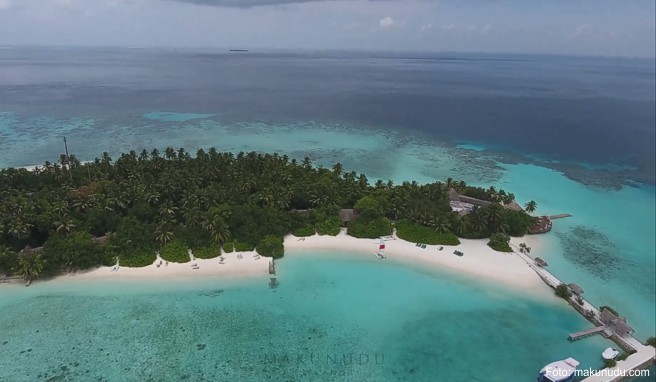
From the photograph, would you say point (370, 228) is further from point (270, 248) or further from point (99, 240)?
point (99, 240)

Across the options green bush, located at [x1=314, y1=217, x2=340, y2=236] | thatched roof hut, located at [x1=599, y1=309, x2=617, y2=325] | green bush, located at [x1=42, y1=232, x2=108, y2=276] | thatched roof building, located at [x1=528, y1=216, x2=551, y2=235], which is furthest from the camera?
thatched roof building, located at [x1=528, y1=216, x2=551, y2=235]

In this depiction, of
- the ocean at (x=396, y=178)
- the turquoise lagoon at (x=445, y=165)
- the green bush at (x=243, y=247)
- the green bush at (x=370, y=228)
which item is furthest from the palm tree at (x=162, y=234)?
the turquoise lagoon at (x=445, y=165)

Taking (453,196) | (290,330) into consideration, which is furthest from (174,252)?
(453,196)

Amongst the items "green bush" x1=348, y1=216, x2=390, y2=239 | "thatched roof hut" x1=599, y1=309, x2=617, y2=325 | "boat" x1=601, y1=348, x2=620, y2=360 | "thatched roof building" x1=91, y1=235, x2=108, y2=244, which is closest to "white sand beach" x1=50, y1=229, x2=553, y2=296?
"green bush" x1=348, y1=216, x2=390, y2=239

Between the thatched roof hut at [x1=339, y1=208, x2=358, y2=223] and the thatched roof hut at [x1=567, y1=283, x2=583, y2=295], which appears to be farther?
the thatched roof hut at [x1=339, y1=208, x2=358, y2=223]

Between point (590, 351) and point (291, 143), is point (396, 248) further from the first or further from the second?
point (291, 143)

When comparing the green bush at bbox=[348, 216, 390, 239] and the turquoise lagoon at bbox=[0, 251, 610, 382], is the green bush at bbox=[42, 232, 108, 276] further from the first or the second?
the green bush at bbox=[348, 216, 390, 239]
